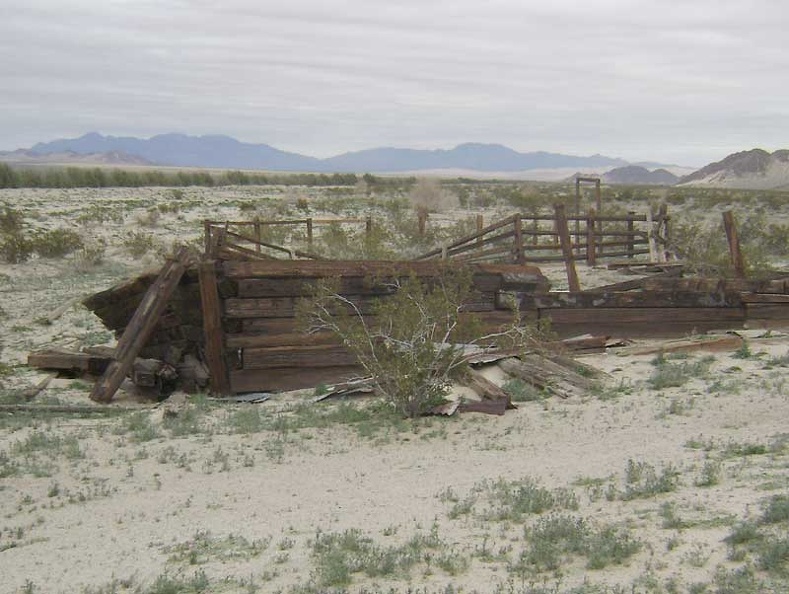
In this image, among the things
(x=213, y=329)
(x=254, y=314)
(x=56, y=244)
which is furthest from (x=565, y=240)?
(x=56, y=244)

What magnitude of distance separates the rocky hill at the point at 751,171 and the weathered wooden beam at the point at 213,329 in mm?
92283

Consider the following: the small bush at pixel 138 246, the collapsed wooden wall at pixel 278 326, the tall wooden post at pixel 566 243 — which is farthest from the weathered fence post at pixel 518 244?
the small bush at pixel 138 246

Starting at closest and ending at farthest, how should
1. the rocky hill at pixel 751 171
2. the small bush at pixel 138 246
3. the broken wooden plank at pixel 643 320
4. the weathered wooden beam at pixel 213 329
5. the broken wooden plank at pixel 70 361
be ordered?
the weathered wooden beam at pixel 213 329
the broken wooden plank at pixel 70 361
the broken wooden plank at pixel 643 320
the small bush at pixel 138 246
the rocky hill at pixel 751 171

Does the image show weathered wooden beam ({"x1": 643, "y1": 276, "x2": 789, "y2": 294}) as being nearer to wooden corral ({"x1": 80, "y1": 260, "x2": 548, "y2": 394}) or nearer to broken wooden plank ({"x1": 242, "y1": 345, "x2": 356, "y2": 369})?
wooden corral ({"x1": 80, "y1": 260, "x2": 548, "y2": 394})

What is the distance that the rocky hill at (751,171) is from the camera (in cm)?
9725

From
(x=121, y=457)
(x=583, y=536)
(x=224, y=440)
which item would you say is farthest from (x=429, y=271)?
(x=583, y=536)

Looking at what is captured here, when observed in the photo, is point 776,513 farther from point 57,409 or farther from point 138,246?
point 138,246

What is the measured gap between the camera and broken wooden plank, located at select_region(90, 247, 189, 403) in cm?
1021

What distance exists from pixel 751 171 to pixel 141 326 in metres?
101

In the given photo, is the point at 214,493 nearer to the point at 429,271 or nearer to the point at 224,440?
the point at 224,440

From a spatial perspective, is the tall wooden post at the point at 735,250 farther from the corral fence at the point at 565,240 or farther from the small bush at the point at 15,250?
Answer: the small bush at the point at 15,250

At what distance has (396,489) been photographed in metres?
6.29

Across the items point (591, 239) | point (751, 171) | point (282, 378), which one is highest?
point (751, 171)

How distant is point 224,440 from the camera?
795 cm
